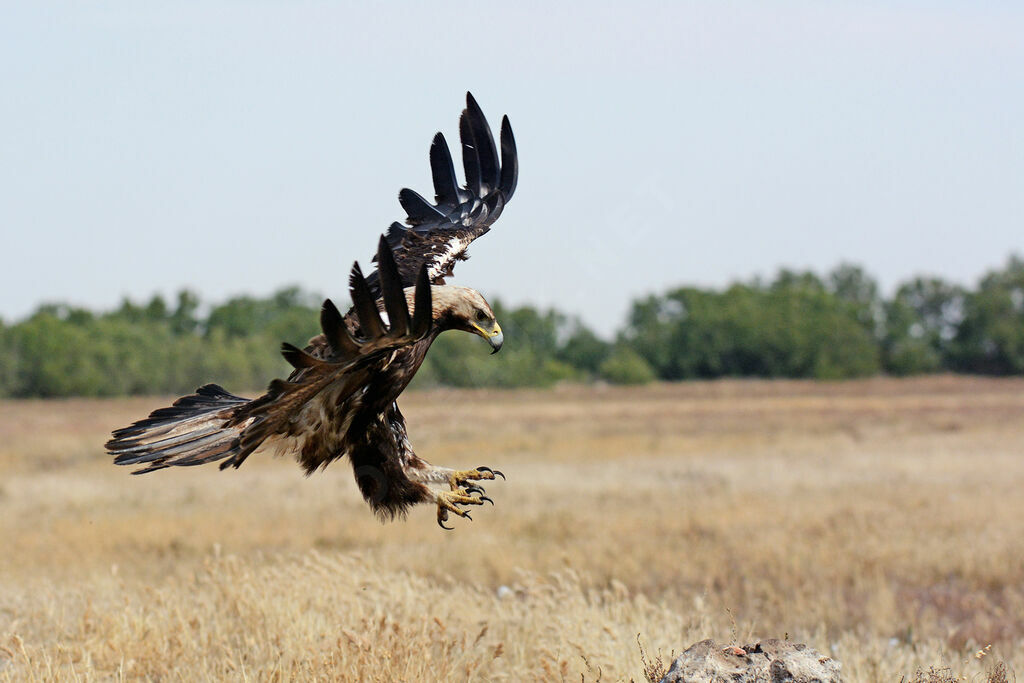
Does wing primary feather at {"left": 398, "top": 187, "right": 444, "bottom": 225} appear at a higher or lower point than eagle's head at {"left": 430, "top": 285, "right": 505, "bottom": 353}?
higher

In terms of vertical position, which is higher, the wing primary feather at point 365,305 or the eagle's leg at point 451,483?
the wing primary feather at point 365,305

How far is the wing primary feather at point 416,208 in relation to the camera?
712 centimetres

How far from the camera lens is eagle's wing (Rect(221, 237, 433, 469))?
4.50 metres

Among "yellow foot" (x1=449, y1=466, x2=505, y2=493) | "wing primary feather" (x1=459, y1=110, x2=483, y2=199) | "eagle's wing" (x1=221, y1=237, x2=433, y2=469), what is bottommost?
"yellow foot" (x1=449, y1=466, x2=505, y2=493)

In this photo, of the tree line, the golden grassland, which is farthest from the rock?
the tree line

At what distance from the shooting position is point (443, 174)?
7.32 metres

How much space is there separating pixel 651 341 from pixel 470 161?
76.3 metres

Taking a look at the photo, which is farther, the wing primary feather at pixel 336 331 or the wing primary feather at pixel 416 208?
the wing primary feather at pixel 416 208

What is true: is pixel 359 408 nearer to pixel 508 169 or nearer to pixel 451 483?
pixel 451 483

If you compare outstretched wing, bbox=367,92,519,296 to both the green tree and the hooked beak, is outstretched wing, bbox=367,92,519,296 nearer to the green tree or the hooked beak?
the hooked beak

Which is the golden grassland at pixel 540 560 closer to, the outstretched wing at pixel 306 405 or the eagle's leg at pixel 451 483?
the eagle's leg at pixel 451 483

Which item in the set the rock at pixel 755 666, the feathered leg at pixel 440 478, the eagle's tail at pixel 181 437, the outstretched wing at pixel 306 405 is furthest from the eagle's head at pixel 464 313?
the rock at pixel 755 666

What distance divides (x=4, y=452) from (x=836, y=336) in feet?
224

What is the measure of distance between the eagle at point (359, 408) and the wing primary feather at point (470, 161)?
1.04 metres
